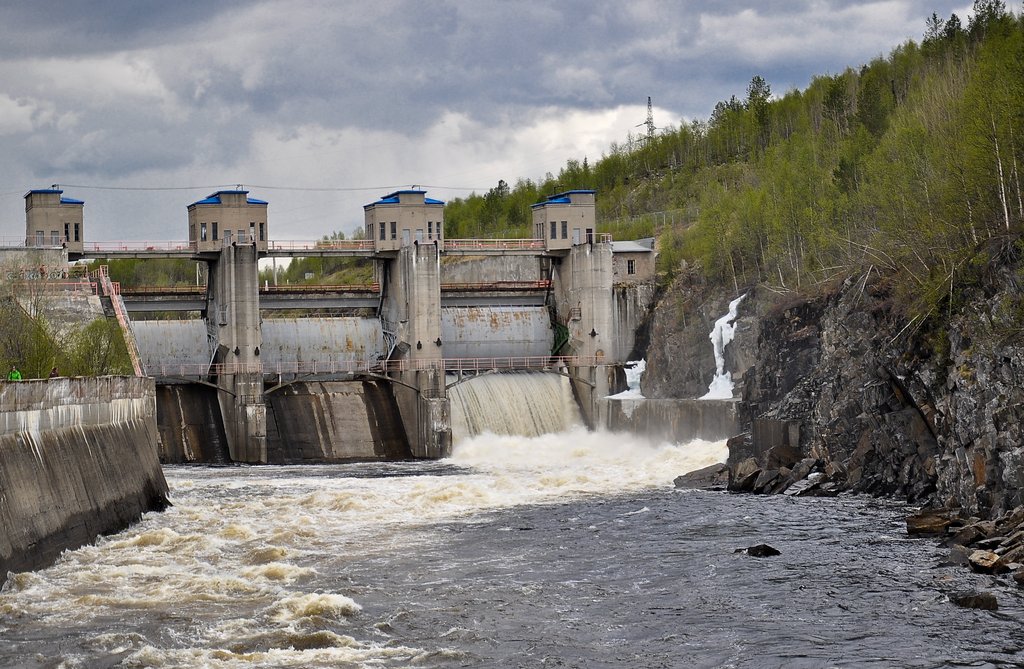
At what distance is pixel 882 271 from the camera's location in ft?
151

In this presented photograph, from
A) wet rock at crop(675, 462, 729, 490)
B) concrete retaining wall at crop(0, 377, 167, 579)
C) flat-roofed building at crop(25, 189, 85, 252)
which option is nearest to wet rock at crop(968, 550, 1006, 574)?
wet rock at crop(675, 462, 729, 490)

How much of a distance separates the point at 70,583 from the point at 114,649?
20.9 feet

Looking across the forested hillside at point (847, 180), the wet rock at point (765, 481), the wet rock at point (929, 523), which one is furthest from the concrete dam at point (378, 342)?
the wet rock at point (929, 523)

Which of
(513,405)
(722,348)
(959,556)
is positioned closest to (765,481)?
(959,556)

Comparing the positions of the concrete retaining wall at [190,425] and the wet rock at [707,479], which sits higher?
the concrete retaining wall at [190,425]

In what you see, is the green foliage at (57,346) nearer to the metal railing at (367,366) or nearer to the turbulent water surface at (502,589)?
the metal railing at (367,366)

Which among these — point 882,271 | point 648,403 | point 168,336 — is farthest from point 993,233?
point 168,336

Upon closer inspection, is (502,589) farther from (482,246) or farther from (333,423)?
(482,246)

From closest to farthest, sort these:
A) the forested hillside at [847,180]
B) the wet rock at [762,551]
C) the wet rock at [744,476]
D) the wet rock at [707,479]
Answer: the wet rock at [762,551] → the forested hillside at [847,180] → the wet rock at [744,476] → the wet rock at [707,479]

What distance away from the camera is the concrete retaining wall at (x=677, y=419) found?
56.8m

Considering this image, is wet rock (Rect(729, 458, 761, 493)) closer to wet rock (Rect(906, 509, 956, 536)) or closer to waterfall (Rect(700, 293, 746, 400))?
wet rock (Rect(906, 509, 956, 536))

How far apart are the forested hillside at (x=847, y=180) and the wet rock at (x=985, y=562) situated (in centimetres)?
1069

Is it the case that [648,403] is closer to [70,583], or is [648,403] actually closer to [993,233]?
[993,233]

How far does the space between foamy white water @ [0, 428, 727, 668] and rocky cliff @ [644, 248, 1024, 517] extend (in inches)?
192
